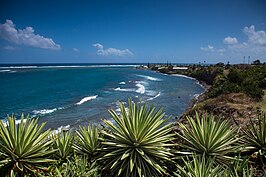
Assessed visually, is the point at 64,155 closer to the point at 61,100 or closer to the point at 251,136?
the point at 251,136

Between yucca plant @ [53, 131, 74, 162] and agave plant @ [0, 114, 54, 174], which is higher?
agave plant @ [0, 114, 54, 174]

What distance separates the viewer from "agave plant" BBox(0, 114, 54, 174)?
4352mm

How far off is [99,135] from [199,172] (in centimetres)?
285

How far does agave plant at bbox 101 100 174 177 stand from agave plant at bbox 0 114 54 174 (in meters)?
1.44

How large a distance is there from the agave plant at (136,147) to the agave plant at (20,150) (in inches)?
56.5

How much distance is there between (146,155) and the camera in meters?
4.77

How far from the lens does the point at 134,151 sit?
487 cm

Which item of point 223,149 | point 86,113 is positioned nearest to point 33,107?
point 86,113

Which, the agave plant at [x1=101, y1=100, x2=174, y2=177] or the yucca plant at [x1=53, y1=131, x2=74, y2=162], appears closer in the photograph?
the agave plant at [x1=101, y1=100, x2=174, y2=177]

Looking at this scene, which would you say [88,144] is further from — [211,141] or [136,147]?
[211,141]

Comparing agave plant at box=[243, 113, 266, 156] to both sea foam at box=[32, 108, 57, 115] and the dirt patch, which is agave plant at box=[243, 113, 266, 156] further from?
sea foam at box=[32, 108, 57, 115]

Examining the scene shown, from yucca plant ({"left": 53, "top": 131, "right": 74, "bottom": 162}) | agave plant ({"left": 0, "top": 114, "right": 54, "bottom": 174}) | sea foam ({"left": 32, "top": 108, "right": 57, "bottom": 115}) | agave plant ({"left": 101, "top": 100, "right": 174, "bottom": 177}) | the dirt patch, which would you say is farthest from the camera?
sea foam ({"left": 32, "top": 108, "right": 57, "bottom": 115})

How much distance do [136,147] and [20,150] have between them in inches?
99.1

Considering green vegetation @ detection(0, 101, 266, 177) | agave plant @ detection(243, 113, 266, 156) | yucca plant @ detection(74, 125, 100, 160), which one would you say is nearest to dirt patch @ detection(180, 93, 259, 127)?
agave plant @ detection(243, 113, 266, 156)
